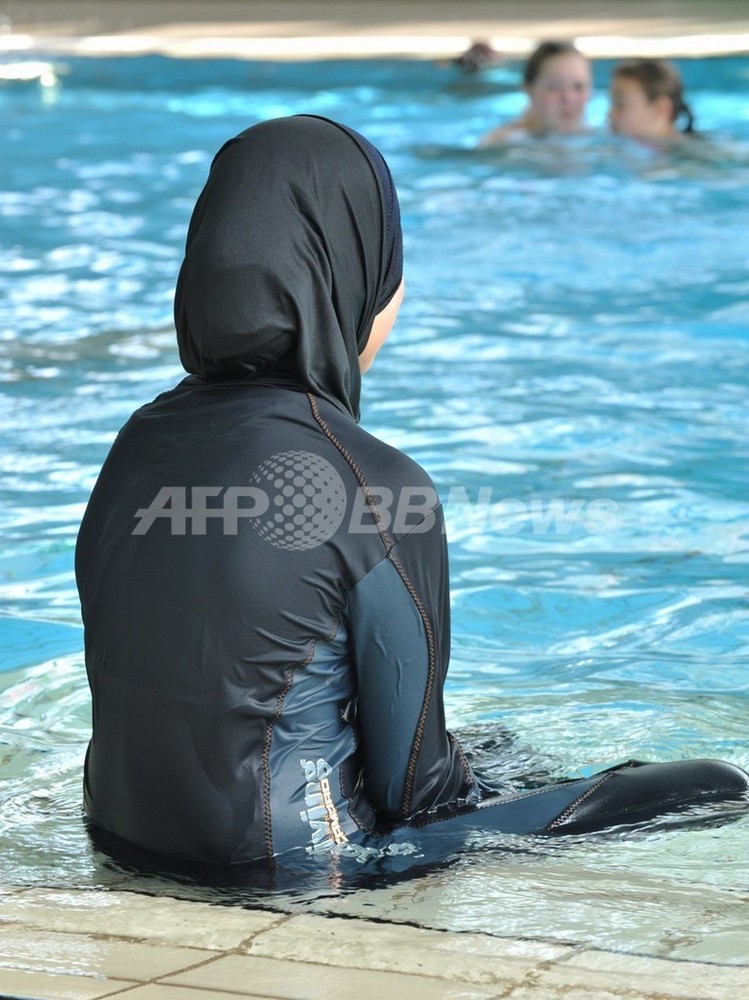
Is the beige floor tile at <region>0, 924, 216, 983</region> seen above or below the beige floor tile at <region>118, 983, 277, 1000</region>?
below

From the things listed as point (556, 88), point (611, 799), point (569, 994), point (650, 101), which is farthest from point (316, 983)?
point (556, 88)

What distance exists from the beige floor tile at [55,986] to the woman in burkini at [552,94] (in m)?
9.74

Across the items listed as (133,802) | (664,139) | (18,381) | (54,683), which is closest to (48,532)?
(54,683)

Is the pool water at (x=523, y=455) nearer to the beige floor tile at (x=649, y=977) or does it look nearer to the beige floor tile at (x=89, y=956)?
the beige floor tile at (x=649, y=977)

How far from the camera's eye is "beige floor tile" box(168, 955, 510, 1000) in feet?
5.70

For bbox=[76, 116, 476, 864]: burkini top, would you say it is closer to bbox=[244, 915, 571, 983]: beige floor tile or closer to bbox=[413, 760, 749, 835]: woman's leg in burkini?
bbox=[413, 760, 749, 835]: woman's leg in burkini

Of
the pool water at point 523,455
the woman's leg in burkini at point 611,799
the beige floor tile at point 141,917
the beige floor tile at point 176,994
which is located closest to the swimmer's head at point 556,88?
the pool water at point 523,455

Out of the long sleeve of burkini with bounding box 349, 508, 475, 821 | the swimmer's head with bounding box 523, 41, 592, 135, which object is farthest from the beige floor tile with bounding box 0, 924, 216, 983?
the swimmer's head with bounding box 523, 41, 592, 135

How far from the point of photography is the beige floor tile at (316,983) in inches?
68.4

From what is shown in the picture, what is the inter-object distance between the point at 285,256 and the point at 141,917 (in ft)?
2.92

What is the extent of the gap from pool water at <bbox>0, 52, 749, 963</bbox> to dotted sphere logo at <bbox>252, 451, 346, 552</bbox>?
0.50 m

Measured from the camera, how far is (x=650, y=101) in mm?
10578

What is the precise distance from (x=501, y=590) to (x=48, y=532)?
1.38 meters

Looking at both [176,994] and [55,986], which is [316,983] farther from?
[55,986]
